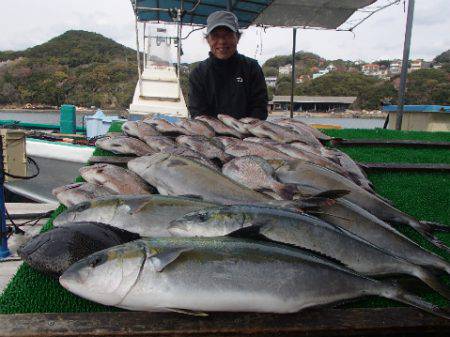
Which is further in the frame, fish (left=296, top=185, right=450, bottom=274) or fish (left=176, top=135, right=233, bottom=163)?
fish (left=176, top=135, right=233, bottom=163)

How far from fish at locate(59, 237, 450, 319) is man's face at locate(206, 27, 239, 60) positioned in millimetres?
3892

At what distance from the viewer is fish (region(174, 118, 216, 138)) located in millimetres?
4066

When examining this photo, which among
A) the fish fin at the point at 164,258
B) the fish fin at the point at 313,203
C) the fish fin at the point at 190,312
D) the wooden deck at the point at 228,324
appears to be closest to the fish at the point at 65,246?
the wooden deck at the point at 228,324

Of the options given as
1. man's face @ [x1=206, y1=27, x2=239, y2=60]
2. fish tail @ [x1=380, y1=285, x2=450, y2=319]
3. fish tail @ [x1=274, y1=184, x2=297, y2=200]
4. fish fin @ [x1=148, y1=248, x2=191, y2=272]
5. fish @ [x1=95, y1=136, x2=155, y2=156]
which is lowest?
fish tail @ [x1=380, y1=285, x2=450, y2=319]

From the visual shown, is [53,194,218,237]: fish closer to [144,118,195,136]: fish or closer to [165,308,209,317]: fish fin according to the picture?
[165,308,209,317]: fish fin

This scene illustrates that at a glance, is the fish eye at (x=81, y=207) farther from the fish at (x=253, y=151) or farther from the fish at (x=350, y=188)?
the fish at (x=253, y=151)

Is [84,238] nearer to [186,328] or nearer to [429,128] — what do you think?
[186,328]

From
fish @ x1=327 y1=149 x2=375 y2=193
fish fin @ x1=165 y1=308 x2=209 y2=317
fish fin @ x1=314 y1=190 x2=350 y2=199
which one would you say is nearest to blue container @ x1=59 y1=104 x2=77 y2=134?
fish @ x1=327 y1=149 x2=375 y2=193

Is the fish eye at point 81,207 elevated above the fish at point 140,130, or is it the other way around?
the fish at point 140,130

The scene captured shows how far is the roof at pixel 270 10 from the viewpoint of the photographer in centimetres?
936

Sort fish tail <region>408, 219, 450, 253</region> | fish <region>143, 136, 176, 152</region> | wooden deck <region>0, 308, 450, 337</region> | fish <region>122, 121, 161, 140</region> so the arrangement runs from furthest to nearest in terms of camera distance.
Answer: fish <region>122, 121, 161, 140</region>
fish <region>143, 136, 176, 152</region>
fish tail <region>408, 219, 450, 253</region>
wooden deck <region>0, 308, 450, 337</region>

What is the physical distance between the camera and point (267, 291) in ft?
4.59

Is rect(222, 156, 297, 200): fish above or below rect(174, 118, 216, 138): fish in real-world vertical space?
below

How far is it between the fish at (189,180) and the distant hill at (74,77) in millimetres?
31226
